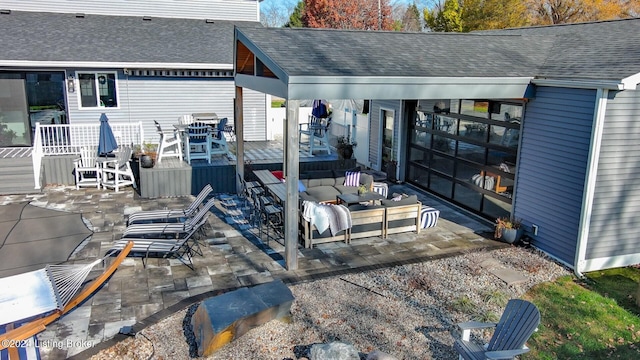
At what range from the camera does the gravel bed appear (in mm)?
5281

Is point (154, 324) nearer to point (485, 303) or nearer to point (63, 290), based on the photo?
point (63, 290)

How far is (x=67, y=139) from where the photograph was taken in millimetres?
12969

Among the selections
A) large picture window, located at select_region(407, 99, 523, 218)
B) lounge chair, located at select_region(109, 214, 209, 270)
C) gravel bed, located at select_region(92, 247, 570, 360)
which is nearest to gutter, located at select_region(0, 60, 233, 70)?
large picture window, located at select_region(407, 99, 523, 218)

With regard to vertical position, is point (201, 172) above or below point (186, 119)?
below

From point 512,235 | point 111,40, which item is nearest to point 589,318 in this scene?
point 512,235

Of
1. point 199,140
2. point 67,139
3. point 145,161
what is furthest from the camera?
point 67,139

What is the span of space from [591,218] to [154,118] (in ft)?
43.1

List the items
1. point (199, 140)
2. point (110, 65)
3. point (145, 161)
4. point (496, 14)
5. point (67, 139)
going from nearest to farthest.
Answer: point (145, 161) → point (199, 140) → point (67, 139) → point (110, 65) → point (496, 14)

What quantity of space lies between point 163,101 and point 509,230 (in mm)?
11825

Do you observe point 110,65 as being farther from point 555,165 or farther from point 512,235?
point 555,165

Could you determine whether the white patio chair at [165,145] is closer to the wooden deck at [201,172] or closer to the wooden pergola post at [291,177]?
the wooden deck at [201,172]

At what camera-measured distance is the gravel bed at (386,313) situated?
208 inches

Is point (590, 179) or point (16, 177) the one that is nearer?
point (590, 179)

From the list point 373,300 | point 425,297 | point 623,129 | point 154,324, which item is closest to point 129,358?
point 154,324
